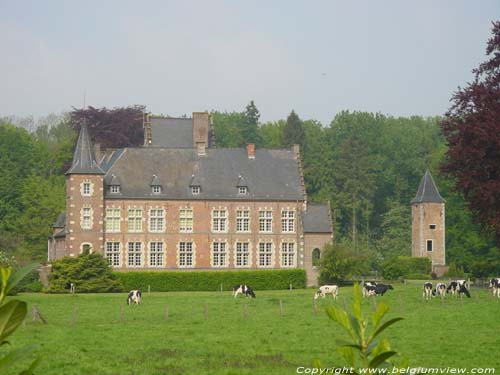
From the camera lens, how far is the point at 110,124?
70.4 metres

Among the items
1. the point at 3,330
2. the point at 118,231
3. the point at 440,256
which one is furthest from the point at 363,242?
the point at 3,330

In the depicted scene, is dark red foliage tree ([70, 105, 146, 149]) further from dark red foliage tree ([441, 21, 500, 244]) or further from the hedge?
Answer: dark red foliage tree ([441, 21, 500, 244])

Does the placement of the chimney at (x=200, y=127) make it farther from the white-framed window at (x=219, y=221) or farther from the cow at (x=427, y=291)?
the cow at (x=427, y=291)

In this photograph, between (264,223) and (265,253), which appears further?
(264,223)

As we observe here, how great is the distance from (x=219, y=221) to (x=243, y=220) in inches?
55.1

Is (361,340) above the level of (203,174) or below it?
below

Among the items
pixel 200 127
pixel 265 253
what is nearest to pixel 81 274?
pixel 265 253

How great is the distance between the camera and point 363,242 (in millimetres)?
75312

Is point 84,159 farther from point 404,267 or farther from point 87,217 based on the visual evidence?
point 404,267

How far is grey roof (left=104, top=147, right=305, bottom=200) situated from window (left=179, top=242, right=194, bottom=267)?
9.18 ft

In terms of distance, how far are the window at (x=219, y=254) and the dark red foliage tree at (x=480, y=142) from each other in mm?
25087

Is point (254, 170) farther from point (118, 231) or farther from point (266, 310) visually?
point (266, 310)

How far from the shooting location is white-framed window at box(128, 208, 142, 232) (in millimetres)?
52469

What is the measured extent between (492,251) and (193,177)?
19480 mm
